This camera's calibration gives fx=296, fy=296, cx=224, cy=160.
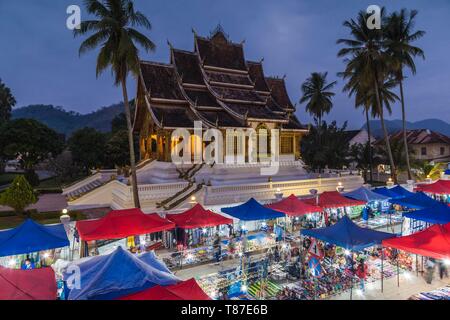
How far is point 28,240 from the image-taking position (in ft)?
32.1

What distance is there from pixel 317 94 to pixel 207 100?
70.0 feet

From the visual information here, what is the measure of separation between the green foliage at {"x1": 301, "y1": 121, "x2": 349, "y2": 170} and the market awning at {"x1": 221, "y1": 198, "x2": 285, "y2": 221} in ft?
68.9

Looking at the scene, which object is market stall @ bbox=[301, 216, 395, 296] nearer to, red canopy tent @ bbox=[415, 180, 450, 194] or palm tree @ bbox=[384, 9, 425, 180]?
red canopy tent @ bbox=[415, 180, 450, 194]

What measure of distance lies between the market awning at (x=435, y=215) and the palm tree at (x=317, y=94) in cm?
2918

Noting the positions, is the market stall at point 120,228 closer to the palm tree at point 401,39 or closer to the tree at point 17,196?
the tree at point 17,196


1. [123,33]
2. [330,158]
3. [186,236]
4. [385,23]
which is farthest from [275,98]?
[186,236]

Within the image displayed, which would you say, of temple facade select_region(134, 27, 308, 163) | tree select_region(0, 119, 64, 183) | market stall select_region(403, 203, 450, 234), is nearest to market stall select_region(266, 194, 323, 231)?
market stall select_region(403, 203, 450, 234)

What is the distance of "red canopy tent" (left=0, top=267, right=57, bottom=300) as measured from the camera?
5.88 meters

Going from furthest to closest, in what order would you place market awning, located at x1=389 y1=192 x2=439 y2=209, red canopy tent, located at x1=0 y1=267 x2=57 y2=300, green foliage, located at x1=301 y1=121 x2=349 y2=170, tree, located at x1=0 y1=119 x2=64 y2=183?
1. green foliage, located at x1=301 y1=121 x2=349 y2=170
2. tree, located at x1=0 y1=119 x2=64 y2=183
3. market awning, located at x1=389 y1=192 x2=439 y2=209
4. red canopy tent, located at x1=0 y1=267 x2=57 y2=300

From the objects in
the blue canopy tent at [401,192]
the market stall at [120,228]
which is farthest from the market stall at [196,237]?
the blue canopy tent at [401,192]

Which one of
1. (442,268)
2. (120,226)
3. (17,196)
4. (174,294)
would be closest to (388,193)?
(442,268)

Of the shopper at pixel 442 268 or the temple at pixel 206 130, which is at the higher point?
the temple at pixel 206 130

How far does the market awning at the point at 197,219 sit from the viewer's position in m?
12.0

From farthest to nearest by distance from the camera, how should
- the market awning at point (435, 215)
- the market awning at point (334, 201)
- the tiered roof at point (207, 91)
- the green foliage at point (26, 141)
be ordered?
the green foliage at point (26, 141), the tiered roof at point (207, 91), the market awning at point (334, 201), the market awning at point (435, 215)
